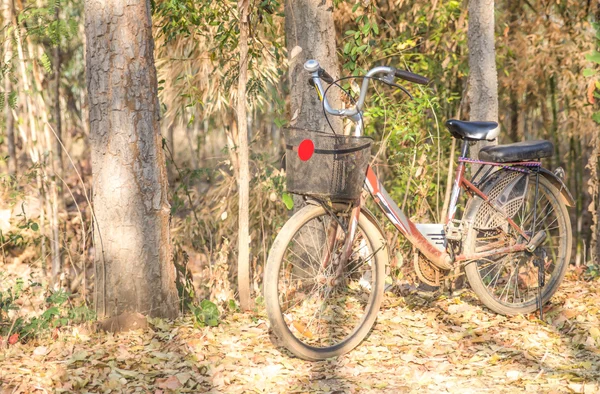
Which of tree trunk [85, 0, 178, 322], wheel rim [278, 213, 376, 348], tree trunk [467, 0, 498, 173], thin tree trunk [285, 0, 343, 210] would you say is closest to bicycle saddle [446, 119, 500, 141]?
wheel rim [278, 213, 376, 348]

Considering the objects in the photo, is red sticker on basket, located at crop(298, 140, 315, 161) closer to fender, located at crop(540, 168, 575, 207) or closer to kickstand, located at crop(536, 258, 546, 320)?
fender, located at crop(540, 168, 575, 207)

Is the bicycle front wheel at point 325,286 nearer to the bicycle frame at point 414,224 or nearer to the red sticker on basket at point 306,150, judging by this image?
the bicycle frame at point 414,224

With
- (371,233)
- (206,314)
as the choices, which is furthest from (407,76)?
(206,314)

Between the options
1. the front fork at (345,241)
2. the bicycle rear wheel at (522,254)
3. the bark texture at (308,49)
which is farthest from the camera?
the bark texture at (308,49)

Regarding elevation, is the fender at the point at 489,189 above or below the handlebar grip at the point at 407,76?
below

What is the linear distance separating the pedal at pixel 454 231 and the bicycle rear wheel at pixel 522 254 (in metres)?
0.06

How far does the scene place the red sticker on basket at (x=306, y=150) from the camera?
3.85 metres

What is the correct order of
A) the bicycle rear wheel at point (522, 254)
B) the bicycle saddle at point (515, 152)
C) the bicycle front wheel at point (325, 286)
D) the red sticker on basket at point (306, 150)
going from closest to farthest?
the red sticker on basket at point (306, 150)
the bicycle front wheel at point (325, 286)
the bicycle saddle at point (515, 152)
the bicycle rear wheel at point (522, 254)

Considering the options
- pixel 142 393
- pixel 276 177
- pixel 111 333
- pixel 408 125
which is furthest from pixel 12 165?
pixel 142 393

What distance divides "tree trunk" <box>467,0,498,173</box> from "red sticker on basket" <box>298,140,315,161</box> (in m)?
2.36

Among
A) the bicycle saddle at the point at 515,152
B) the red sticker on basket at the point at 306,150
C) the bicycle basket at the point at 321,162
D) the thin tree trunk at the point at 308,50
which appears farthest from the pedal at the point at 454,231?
the red sticker on basket at the point at 306,150

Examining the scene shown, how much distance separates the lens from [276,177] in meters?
7.02

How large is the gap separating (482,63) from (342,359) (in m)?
2.75

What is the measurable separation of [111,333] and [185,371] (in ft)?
2.36
